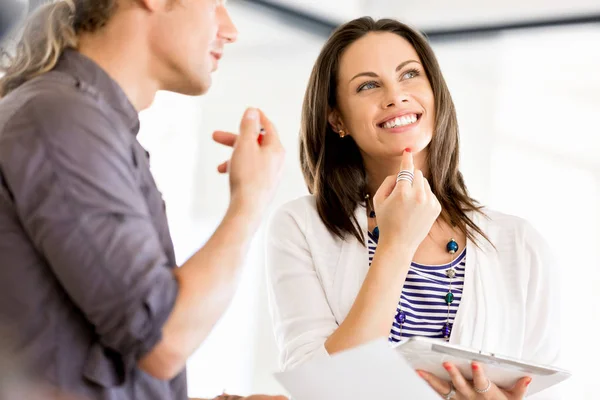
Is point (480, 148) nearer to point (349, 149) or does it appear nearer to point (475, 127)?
point (475, 127)

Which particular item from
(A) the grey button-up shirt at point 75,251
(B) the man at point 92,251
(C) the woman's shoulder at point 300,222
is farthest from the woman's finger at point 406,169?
(A) the grey button-up shirt at point 75,251

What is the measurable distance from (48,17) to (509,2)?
2961 millimetres

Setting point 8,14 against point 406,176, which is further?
point 406,176

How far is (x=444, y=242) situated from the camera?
195 cm

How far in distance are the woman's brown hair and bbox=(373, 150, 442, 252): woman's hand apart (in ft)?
0.85

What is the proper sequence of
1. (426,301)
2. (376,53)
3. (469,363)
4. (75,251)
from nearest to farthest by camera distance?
(75,251) → (469,363) → (426,301) → (376,53)

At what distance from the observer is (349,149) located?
7.07 feet

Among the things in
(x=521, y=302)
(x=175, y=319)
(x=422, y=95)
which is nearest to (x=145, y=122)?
(x=422, y=95)

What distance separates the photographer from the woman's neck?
204cm

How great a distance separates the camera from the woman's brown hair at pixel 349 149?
2.01 meters

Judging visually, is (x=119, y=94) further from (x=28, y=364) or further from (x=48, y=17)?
(x=28, y=364)

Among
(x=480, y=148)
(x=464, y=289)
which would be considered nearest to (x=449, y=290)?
(x=464, y=289)

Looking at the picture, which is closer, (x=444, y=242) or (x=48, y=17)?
(x=48, y=17)

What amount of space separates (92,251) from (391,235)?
0.88 metres
